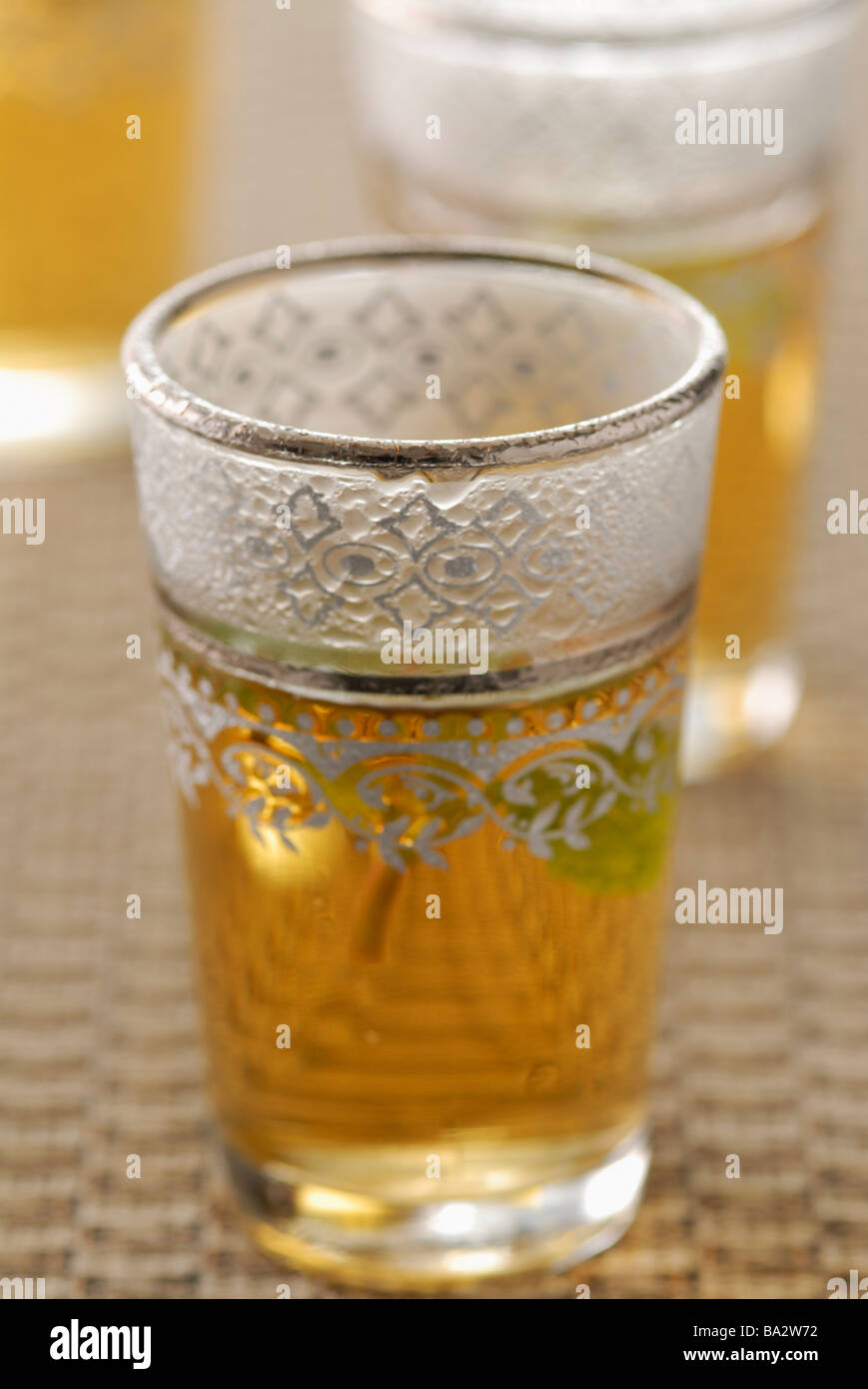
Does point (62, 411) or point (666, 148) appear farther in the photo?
point (62, 411)

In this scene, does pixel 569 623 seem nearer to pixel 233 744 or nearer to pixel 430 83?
pixel 233 744

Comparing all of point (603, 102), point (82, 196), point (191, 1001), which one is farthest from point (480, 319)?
point (82, 196)

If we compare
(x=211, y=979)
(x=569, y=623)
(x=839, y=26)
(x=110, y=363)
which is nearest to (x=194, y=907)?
(x=211, y=979)

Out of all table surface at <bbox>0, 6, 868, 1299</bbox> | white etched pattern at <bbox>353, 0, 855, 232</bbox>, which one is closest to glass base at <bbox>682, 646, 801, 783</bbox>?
table surface at <bbox>0, 6, 868, 1299</bbox>

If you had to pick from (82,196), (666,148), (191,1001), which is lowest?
(191,1001)

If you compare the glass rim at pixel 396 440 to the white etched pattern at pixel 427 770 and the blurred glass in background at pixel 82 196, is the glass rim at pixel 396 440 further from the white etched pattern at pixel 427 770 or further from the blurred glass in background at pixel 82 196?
the blurred glass in background at pixel 82 196

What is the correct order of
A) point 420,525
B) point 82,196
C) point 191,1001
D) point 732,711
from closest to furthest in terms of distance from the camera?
point 420,525 < point 191,1001 < point 732,711 < point 82,196

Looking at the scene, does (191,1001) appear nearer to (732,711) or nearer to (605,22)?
(732,711)

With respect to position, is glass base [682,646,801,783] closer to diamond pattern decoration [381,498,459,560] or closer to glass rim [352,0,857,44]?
glass rim [352,0,857,44]
